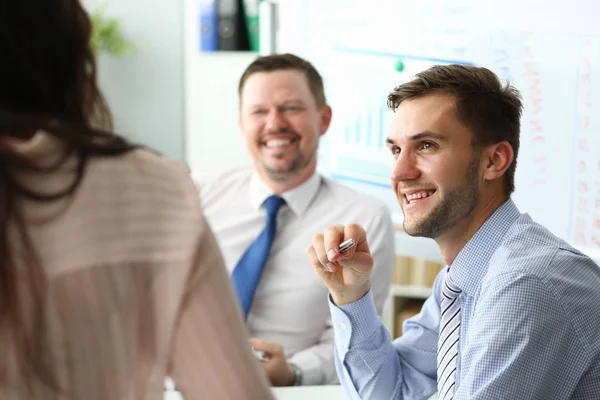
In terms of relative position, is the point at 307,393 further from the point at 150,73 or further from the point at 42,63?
the point at 150,73

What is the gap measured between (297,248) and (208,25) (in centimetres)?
208

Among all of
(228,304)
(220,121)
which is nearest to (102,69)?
(220,121)

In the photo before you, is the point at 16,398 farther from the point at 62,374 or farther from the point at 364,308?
the point at 364,308

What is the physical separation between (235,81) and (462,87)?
2.66 metres

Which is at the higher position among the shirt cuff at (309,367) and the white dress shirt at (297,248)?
the white dress shirt at (297,248)

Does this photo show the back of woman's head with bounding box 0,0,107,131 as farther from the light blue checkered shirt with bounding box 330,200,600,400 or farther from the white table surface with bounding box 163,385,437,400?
the white table surface with bounding box 163,385,437,400

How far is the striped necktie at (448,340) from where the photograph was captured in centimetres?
140

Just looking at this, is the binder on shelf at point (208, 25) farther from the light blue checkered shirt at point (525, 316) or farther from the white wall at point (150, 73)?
the light blue checkered shirt at point (525, 316)

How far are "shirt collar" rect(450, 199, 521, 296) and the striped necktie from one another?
1.1 inches

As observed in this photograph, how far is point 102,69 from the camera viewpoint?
4.58 meters

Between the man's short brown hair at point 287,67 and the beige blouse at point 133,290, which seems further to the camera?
the man's short brown hair at point 287,67

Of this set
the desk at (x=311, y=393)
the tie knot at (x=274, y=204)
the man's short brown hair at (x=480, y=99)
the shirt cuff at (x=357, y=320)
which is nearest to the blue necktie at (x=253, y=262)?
the tie knot at (x=274, y=204)

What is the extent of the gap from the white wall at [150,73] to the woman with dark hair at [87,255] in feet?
13.0

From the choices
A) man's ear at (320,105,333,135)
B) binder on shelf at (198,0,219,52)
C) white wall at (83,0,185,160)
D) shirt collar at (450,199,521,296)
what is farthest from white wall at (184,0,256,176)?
shirt collar at (450,199,521,296)
